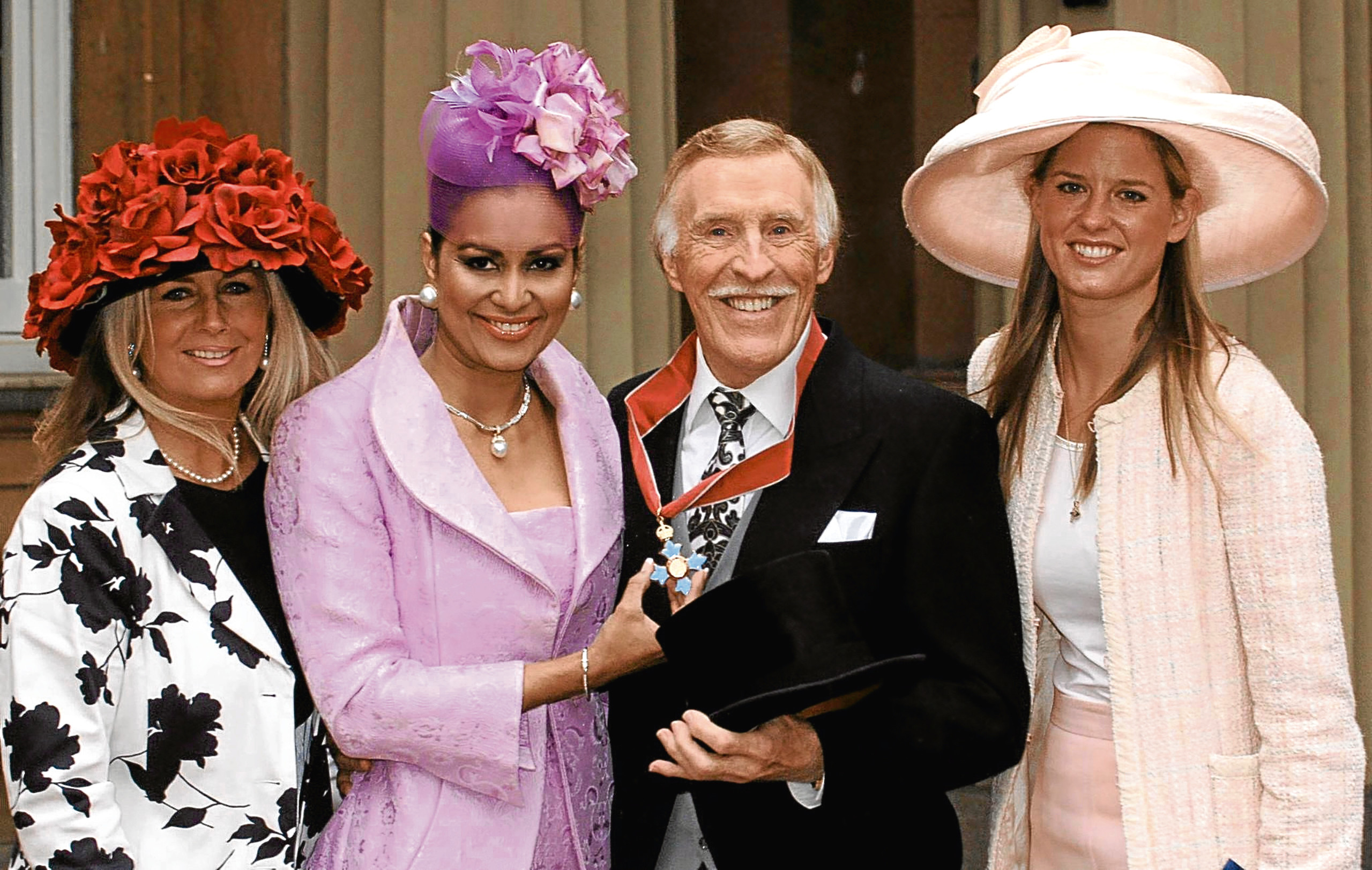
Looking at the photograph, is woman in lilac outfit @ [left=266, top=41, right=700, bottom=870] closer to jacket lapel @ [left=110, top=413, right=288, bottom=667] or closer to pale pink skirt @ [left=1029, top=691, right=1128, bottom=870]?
jacket lapel @ [left=110, top=413, right=288, bottom=667]

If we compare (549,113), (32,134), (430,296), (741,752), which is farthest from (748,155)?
(32,134)

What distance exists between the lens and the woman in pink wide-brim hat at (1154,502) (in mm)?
1924

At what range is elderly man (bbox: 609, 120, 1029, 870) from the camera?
1.87 metres

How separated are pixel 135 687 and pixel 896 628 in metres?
1.05

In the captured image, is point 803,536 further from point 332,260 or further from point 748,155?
point 332,260

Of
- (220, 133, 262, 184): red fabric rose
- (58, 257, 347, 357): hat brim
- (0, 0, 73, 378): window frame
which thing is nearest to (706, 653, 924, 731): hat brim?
(58, 257, 347, 357): hat brim

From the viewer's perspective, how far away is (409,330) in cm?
222

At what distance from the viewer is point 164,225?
2.03 meters

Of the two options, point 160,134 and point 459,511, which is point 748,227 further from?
point 160,134

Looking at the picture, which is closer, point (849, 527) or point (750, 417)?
point (849, 527)

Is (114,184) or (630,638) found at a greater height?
(114,184)

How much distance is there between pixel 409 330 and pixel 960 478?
905mm

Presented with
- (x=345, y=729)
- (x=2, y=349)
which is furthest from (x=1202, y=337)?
(x=2, y=349)

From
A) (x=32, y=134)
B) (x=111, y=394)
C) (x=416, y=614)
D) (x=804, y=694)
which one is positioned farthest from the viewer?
(x=32, y=134)
